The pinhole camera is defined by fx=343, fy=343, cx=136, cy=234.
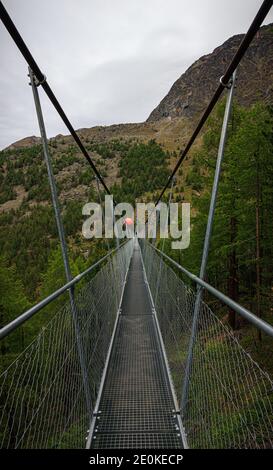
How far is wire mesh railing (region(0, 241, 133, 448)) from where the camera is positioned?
54.2 inches

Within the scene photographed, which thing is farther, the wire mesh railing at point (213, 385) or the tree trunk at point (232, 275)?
the tree trunk at point (232, 275)

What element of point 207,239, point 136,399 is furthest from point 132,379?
point 207,239

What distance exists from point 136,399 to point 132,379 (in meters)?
0.41

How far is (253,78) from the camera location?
16088 cm

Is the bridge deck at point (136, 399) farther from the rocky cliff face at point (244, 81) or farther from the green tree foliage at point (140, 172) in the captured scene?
the rocky cliff face at point (244, 81)

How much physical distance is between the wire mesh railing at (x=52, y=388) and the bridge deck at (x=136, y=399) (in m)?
0.23

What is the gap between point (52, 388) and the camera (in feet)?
5.84

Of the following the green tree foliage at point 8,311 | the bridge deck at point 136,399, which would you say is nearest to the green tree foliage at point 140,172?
the green tree foliage at point 8,311

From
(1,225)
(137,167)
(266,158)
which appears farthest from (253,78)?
(266,158)

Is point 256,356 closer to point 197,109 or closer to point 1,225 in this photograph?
point 1,225

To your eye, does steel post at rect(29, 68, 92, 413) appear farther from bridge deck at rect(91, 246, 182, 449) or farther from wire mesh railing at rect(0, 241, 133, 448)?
bridge deck at rect(91, 246, 182, 449)

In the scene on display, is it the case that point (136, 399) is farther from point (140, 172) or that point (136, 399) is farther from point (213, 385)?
point (140, 172)

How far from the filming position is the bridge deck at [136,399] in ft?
8.59
